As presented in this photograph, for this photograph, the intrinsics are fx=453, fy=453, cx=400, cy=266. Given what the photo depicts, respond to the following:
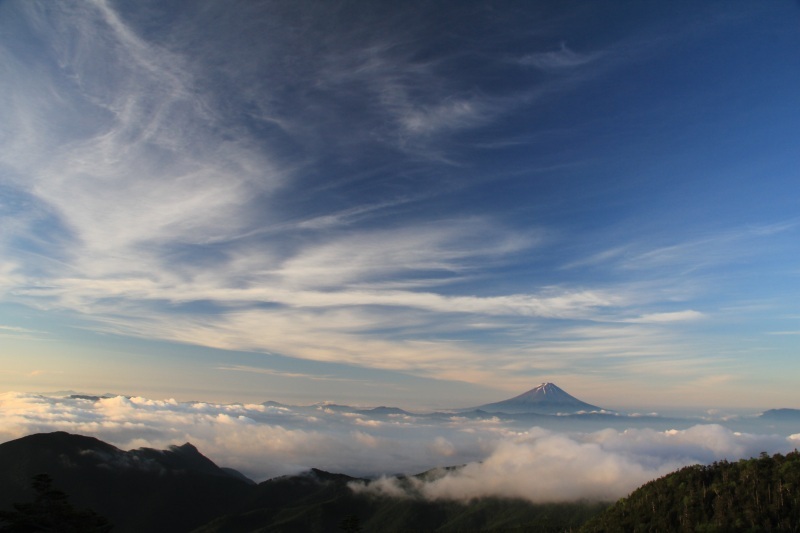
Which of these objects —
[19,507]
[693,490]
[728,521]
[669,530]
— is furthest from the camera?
[693,490]

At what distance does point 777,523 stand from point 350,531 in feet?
448

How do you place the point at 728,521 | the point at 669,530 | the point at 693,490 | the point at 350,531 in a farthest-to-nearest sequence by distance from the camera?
the point at 693,490 → the point at 669,530 → the point at 728,521 → the point at 350,531

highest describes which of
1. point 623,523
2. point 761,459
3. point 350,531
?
point 761,459

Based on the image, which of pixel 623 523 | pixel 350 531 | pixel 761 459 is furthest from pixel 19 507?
pixel 761 459

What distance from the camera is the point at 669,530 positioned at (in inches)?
6491

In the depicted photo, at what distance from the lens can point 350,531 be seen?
5561 inches

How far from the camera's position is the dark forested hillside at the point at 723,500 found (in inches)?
5886

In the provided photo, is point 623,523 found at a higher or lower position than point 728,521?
lower

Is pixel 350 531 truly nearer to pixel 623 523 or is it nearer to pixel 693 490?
pixel 623 523

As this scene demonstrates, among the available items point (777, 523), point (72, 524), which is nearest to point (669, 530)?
point (777, 523)

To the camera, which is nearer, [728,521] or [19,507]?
[19,507]

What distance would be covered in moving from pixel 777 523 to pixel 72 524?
19155 cm

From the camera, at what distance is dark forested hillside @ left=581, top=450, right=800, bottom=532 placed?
14950 centimetres

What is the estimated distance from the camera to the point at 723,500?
534 feet
